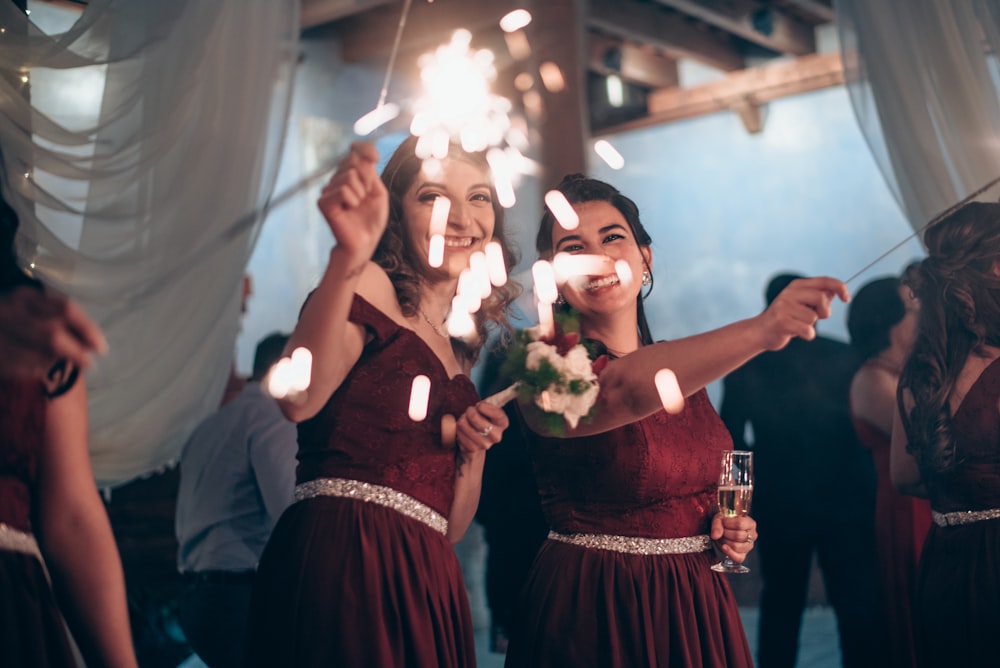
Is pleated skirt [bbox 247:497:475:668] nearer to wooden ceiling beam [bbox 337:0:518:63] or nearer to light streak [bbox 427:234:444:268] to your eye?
light streak [bbox 427:234:444:268]

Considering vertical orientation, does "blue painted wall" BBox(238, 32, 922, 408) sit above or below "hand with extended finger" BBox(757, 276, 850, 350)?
above

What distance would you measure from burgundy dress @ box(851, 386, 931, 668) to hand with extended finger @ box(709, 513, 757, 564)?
1413 mm

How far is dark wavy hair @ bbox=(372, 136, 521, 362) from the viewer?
204 centimetres

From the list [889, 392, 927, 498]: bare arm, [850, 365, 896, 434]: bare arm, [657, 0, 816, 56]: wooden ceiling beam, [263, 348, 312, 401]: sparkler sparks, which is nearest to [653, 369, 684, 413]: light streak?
[263, 348, 312, 401]: sparkler sparks

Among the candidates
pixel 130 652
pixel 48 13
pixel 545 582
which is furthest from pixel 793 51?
pixel 130 652

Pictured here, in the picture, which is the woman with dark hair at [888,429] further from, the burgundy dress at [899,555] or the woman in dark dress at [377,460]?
the woman in dark dress at [377,460]

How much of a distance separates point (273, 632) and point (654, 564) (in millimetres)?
720

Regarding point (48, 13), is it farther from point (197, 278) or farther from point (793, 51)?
point (793, 51)

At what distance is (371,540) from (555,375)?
0.44 metres

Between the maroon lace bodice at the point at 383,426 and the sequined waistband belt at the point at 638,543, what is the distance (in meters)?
0.29

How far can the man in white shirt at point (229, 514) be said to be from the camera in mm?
2822

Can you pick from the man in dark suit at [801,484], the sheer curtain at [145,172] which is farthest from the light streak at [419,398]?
the man in dark suit at [801,484]

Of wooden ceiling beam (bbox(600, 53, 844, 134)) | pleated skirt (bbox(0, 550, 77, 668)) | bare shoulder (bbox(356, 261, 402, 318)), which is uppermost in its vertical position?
wooden ceiling beam (bbox(600, 53, 844, 134))

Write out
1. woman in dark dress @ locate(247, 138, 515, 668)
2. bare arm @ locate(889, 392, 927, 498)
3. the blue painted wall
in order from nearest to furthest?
woman in dark dress @ locate(247, 138, 515, 668)
bare arm @ locate(889, 392, 927, 498)
the blue painted wall
